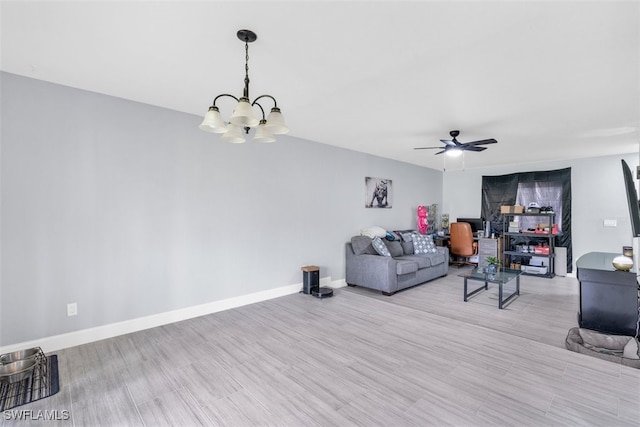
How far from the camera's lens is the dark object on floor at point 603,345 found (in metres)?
2.51

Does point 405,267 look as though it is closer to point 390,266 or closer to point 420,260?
point 390,266

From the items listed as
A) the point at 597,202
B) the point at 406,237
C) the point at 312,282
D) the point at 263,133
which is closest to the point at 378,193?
the point at 406,237

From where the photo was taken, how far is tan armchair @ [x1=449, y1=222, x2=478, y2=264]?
6379mm

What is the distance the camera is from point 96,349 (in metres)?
2.65

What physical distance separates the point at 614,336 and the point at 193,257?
174 inches

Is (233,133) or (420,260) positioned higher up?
(233,133)

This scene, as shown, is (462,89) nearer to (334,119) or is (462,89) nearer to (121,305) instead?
(334,119)

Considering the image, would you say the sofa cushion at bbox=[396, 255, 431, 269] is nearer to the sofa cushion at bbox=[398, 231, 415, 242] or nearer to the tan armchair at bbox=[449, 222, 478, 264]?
the sofa cushion at bbox=[398, 231, 415, 242]

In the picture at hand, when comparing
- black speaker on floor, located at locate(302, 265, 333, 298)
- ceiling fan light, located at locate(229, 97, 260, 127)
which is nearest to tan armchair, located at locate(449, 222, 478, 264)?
black speaker on floor, located at locate(302, 265, 333, 298)

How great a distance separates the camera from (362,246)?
16.4 feet

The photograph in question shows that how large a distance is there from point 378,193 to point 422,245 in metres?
1.33

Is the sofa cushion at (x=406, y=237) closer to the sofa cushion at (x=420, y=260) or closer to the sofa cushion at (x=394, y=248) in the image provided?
the sofa cushion at (x=394, y=248)

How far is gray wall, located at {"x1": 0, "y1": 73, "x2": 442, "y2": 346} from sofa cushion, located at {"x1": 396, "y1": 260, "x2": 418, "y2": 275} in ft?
4.85

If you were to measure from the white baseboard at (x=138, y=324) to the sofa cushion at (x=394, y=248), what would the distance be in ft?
6.78
